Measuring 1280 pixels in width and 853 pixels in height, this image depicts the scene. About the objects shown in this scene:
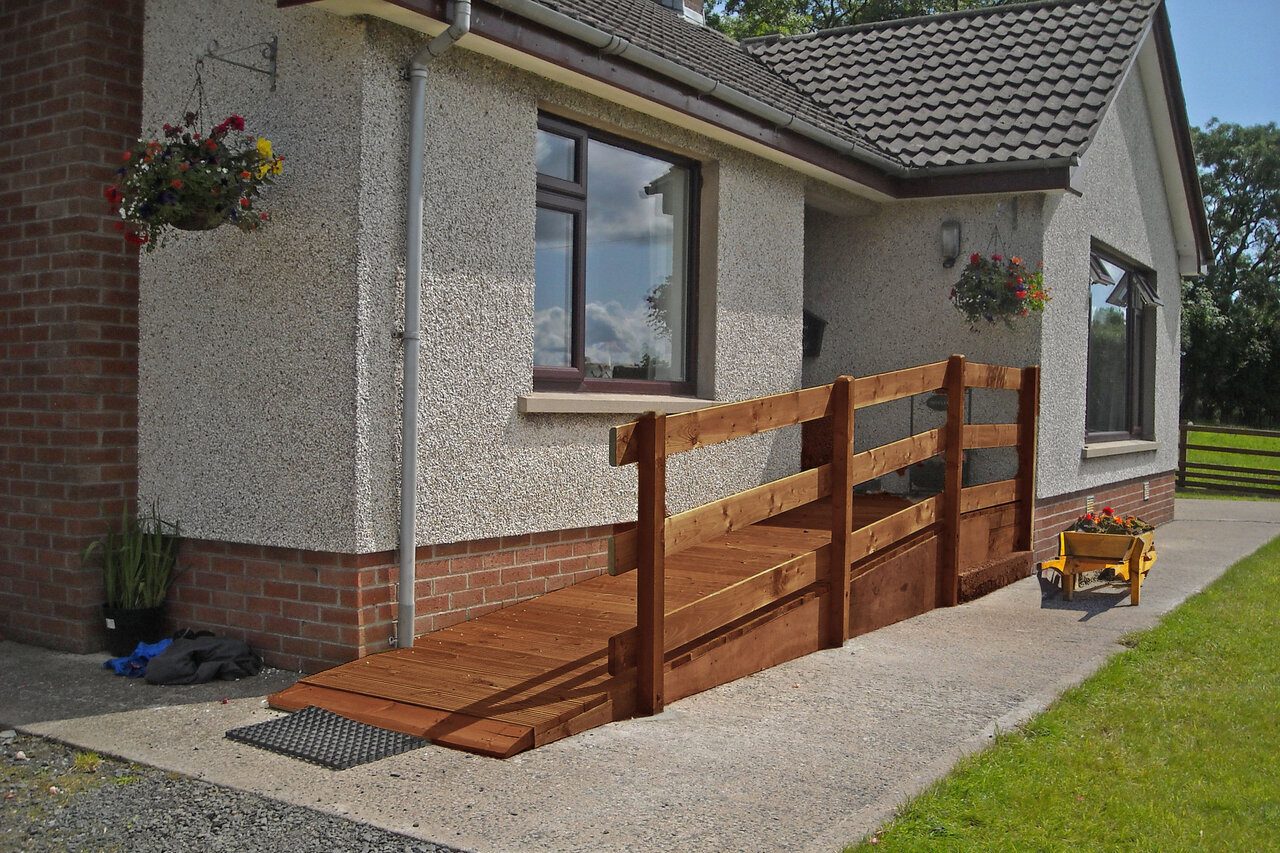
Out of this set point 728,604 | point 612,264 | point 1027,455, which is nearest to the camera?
point 728,604

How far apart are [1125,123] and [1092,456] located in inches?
134

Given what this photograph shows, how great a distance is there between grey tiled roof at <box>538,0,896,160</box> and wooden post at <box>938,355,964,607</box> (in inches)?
87.4

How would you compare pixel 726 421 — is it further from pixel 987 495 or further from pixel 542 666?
pixel 987 495

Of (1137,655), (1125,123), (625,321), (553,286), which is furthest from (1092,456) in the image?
(553,286)

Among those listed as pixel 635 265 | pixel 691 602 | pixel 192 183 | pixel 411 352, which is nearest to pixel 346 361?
pixel 411 352

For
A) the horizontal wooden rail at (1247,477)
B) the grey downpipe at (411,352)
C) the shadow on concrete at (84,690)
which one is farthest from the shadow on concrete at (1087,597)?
the horizontal wooden rail at (1247,477)

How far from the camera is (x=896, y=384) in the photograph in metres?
7.58

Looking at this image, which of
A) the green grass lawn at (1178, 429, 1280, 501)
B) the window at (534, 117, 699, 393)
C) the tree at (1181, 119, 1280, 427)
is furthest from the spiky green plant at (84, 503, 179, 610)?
the tree at (1181, 119, 1280, 427)

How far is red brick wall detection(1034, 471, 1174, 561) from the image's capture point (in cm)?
1032

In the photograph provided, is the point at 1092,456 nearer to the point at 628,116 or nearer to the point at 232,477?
the point at 628,116

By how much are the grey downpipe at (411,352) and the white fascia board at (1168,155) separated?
27.2 ft

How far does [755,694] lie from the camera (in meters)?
5.85

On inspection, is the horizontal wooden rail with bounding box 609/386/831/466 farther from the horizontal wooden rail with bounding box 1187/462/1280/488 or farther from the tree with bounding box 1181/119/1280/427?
the tree with bounding box 1181/119/1280/427

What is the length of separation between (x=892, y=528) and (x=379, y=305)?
3569 mm
